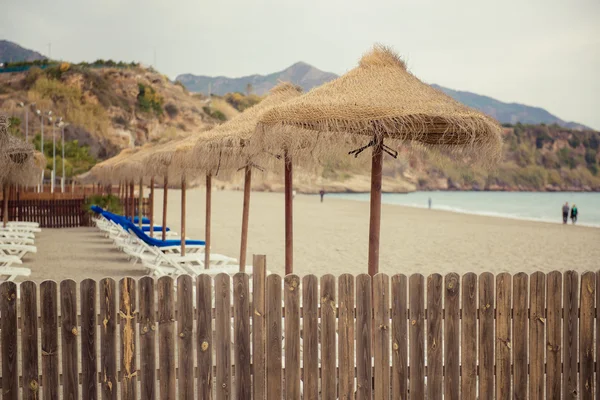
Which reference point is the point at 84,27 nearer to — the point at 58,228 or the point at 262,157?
the point at 58,228

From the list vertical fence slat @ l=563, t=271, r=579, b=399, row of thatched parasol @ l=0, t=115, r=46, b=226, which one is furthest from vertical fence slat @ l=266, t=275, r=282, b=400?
row of thatched parasol @ l=0, t=115, r=46, b=226

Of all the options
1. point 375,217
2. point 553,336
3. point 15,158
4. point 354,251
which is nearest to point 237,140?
point 375,217

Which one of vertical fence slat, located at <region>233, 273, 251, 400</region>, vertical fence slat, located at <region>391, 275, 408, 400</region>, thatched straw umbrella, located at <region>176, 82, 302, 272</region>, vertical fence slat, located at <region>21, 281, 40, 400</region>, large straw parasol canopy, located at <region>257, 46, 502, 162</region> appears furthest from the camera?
thatched straw umbrella, located at <region>176, 82, 302, 272</region>

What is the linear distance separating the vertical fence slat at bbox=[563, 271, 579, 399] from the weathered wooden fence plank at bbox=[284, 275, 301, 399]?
1713 millimetres

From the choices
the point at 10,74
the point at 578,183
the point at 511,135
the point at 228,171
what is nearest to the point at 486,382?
the point at 228,171

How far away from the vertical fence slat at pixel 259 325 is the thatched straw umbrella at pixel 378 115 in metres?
1.13

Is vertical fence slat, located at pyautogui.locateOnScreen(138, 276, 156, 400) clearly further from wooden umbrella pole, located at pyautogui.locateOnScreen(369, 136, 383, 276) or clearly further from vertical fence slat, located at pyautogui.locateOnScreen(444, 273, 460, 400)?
wooden umbrella pole, located at pyautogui.locateOnScreen(369, 136, 383, 276)

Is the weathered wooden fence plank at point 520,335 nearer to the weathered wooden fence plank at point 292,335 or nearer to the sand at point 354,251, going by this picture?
the weathered wooden fence plank at point 292,335

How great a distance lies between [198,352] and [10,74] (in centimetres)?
9791

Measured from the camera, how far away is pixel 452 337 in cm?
350

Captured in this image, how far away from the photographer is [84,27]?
313 feet

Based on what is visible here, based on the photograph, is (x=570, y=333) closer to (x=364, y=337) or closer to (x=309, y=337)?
(x=364, y=337)

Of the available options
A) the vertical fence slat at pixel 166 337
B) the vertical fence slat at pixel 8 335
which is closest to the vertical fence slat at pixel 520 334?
the vertical fence slat at pixel 166 337

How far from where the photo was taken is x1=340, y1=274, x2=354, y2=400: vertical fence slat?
3.33m
